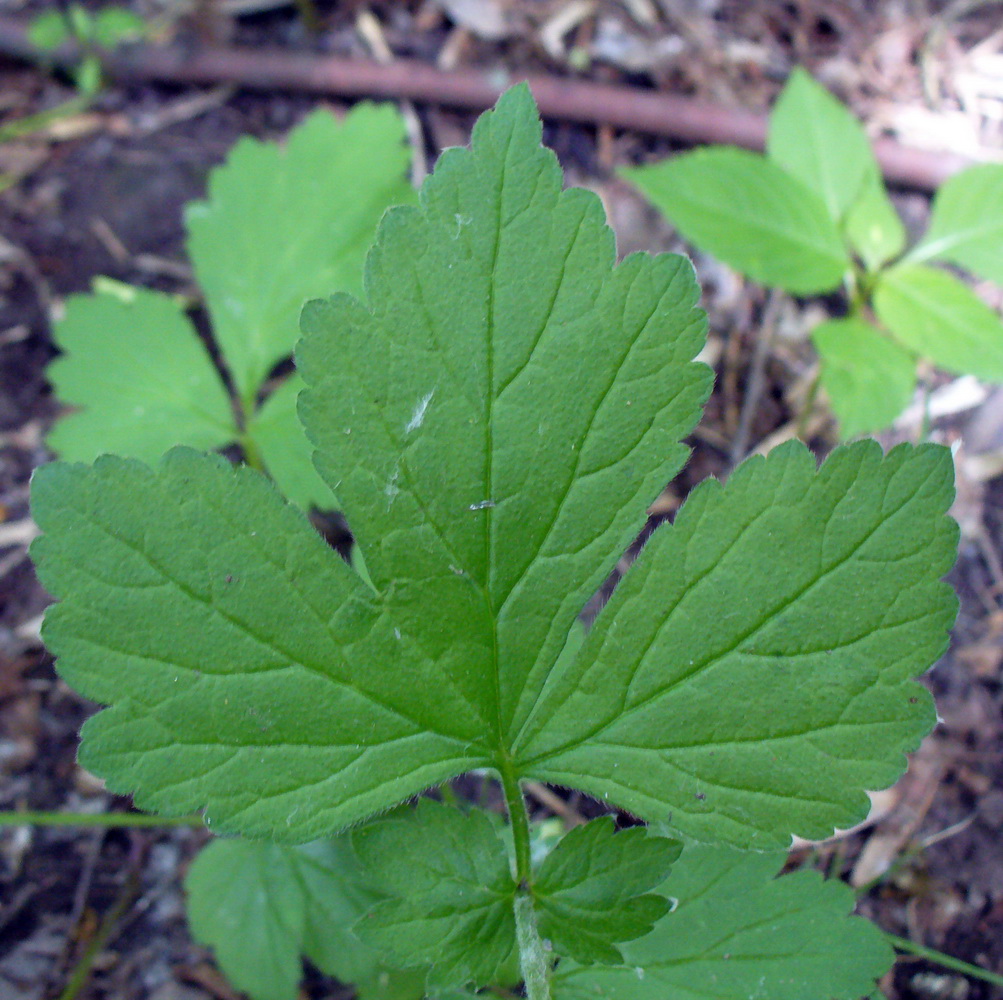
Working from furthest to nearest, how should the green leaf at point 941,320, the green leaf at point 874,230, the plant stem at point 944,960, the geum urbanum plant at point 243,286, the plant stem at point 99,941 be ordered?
the green leaf at point 874,230, the geum urbanum plant at point 243,286, the green leaf at point 941,320, the plant stem at point 99,941, the plant stem at point 944,960

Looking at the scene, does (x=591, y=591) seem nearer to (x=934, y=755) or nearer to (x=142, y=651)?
(x=142, y=651)

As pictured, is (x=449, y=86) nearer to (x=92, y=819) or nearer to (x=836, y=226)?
(x=836, y=226)

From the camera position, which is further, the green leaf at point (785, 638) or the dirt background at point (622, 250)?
the dirt background at point (622, 250)

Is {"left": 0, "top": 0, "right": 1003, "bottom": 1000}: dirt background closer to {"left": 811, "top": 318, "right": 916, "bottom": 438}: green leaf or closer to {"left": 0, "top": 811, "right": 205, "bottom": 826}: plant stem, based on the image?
{"left": 0, "top": 811, "right": 205, "bottom": 826}: plant stem

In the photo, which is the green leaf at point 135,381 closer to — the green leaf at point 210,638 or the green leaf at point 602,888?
the green leaf at point 210,638

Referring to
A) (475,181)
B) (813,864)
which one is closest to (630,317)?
(475,181)

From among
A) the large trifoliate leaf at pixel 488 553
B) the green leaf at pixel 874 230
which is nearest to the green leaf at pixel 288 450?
the large trifoliate leaf at pixel 488 553

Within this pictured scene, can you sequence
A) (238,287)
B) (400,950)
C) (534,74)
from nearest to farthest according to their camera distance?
(400,950), (238,287), (534,74)

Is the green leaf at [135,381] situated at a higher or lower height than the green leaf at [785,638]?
lower

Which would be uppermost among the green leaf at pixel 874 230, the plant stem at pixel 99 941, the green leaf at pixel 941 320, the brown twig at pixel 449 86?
the brown twig at pixel 449 86
